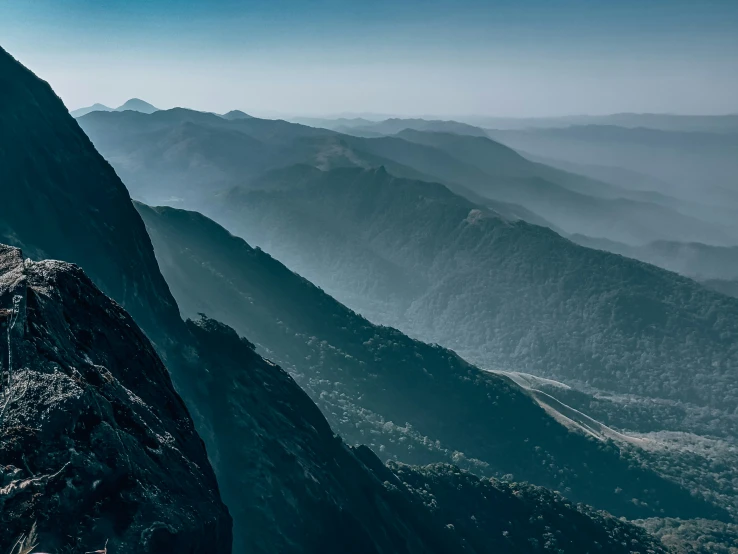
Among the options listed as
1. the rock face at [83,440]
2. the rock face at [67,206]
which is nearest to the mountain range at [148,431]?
the rock face at [83,440]

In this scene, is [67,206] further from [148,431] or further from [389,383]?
[389,383]

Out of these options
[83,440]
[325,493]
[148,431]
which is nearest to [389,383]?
[325,493]

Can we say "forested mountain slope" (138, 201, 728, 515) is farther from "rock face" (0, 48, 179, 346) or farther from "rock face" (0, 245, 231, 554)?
"rock face" (0, 245, 231, 554)

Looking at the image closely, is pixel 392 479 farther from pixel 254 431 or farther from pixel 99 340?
pixel 99 340

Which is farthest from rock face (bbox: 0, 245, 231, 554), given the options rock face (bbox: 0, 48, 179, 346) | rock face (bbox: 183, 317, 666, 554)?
rock face (bbox: 0, 48, 179, 346)

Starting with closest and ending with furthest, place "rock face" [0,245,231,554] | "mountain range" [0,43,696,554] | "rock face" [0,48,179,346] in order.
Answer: "rock face" [0,245,231,554]
"mountain range" [0,43,696,554]
"rock face" [0,48,179,346]

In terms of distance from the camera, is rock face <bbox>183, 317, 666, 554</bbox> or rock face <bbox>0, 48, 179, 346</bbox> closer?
rock face <bbox>183, 317, 666, 554</bbox>

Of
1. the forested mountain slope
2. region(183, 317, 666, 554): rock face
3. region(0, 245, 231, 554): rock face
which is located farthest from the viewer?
the forested mountain slope

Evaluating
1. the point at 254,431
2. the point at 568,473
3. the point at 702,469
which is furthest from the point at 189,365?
the point at 702,469
